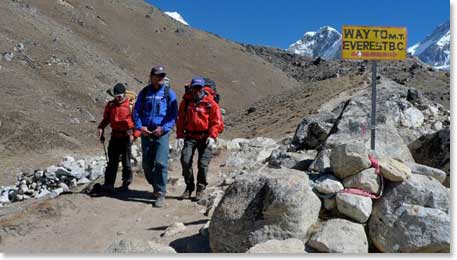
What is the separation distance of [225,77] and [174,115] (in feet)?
166

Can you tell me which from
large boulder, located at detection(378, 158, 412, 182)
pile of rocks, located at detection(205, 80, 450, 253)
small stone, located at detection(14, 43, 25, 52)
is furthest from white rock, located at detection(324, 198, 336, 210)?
small stone, located at detection(14, 43, 25, 52)

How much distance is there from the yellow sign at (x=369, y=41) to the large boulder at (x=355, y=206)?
1.52 metres

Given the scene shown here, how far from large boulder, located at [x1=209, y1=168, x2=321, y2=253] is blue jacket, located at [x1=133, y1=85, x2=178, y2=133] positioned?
8.00 feet

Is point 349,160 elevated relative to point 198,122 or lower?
lower

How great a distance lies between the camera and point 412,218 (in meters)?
4.79

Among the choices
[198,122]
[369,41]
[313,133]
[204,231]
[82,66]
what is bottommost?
[204,231]

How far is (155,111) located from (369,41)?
3.26 meters

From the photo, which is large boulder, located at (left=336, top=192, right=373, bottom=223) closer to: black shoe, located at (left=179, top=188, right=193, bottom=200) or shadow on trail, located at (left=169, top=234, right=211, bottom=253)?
shadow on trail, located at (left=169, top=234, right=211, bottom=253)

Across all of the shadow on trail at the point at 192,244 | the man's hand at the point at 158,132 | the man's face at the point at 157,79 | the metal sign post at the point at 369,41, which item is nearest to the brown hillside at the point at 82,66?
the man's hand at the point at 158,132

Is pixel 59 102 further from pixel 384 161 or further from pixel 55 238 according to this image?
pixel 384 161

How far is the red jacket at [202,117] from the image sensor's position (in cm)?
759

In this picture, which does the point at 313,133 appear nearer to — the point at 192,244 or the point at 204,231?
the point at 204,231

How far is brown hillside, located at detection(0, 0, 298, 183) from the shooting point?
1945 centimetres

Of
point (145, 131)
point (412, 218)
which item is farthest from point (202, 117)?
point (412, 218)
